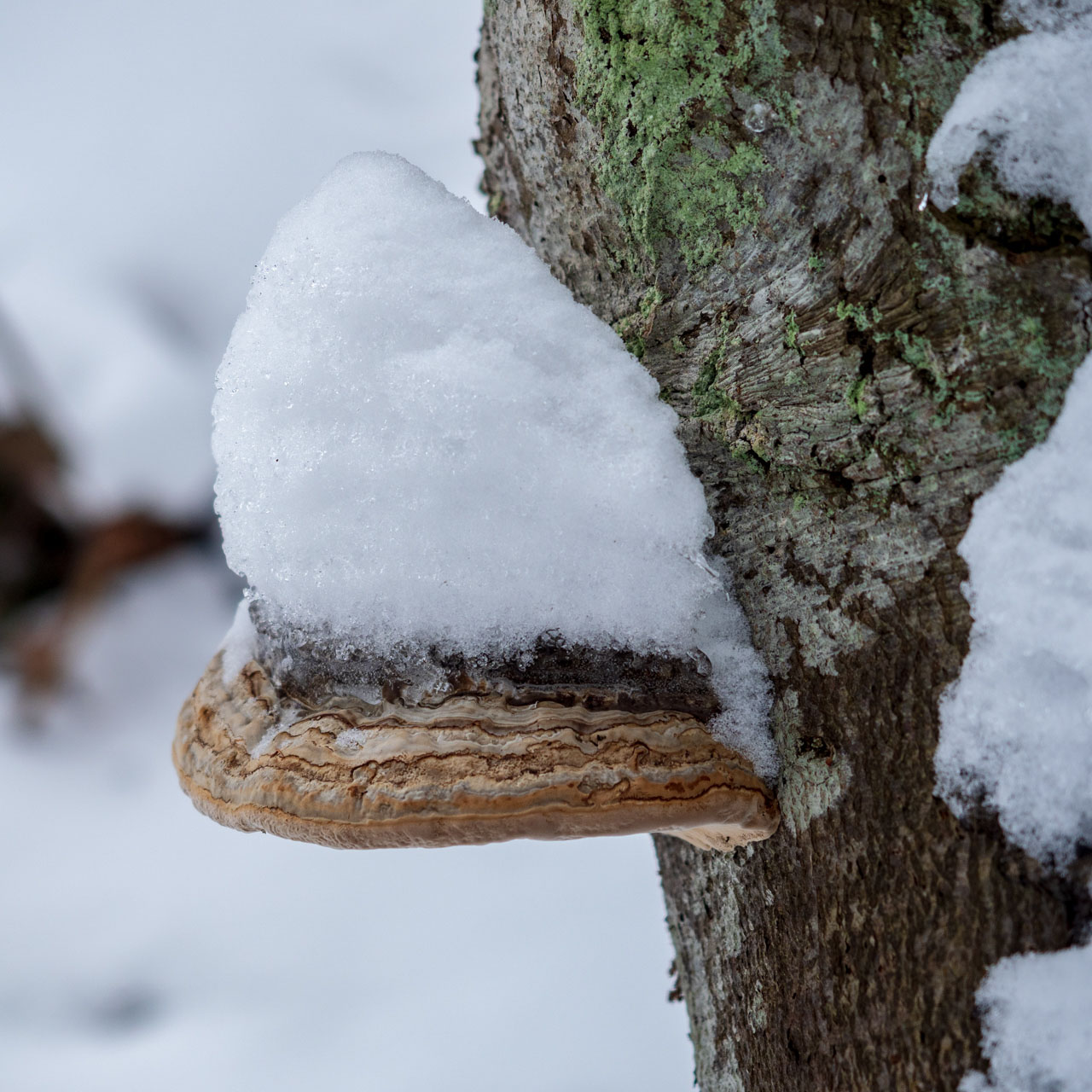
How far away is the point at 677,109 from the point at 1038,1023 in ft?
2.86

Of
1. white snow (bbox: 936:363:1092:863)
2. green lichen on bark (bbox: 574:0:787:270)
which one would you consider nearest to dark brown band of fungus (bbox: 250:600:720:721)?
white snow (bbox: 936:363:1092:863)

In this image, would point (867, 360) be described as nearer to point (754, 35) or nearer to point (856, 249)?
point (856, 249)

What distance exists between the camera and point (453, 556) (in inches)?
34.0

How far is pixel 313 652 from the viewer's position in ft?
2.95

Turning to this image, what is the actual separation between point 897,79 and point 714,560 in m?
0.47

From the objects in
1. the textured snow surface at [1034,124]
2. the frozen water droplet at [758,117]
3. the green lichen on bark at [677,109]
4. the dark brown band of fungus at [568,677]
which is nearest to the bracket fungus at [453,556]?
the dark brown band of fungus at [568,677]

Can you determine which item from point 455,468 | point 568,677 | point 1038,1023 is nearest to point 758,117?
point 455,468

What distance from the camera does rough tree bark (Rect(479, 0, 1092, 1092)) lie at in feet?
2.28

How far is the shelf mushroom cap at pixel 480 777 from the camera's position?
0.74m

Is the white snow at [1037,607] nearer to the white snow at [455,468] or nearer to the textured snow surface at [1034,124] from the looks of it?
the textured snow surface at [1034,124]

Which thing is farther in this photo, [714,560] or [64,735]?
[64,735]

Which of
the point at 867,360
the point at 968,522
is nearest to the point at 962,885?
the point at 968,522

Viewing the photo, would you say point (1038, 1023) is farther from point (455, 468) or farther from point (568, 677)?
point (455, 468)

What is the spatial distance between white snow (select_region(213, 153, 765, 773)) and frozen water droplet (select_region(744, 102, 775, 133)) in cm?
26
